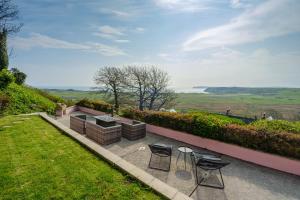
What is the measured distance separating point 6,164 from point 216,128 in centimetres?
701

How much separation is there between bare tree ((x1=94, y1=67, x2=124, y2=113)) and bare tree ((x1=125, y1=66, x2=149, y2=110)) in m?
2.30

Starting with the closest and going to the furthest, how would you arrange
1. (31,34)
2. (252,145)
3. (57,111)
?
(252,145) < (57,111) < (31,34)

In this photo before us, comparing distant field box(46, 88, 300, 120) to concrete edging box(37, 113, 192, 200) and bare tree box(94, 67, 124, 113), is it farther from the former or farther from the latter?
concrete edging box(37, 113, 192, 200)

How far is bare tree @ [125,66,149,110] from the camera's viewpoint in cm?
3033

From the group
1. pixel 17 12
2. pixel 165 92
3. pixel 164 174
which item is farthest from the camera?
pixel 165 92

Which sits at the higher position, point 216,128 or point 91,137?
point 216,128

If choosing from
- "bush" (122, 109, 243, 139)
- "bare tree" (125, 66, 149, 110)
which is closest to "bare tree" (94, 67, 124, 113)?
"bare tree" (125, 66, 149, 110)

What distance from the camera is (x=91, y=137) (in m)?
8.29

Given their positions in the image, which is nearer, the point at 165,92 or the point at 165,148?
the point at 165,148

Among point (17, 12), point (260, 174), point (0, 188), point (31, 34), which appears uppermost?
point (17, 12)

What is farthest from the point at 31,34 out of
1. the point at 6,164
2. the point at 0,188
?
the point at 0,188

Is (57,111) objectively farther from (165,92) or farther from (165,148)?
(165,92)

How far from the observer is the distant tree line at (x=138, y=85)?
91.1 ft

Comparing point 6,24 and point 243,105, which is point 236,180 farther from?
point 243,105
